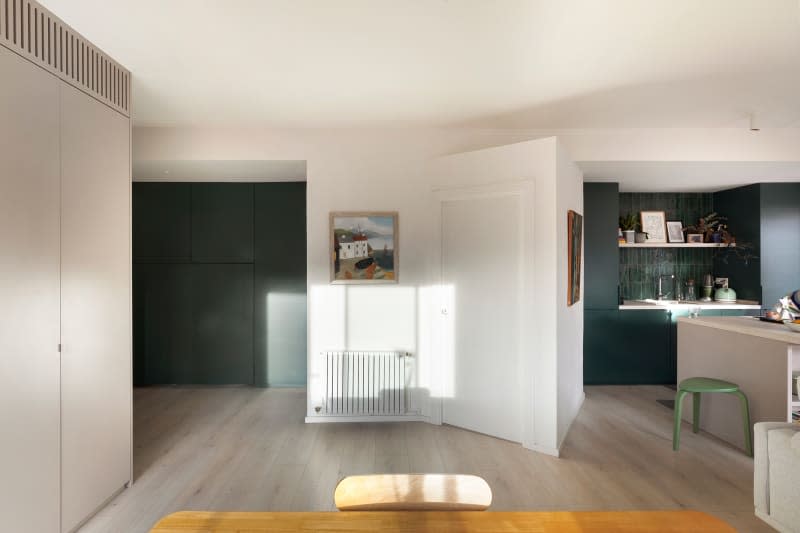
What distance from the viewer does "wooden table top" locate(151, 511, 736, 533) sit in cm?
100

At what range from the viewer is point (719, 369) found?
380 cm

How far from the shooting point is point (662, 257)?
238 inches

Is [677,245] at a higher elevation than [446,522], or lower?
higher

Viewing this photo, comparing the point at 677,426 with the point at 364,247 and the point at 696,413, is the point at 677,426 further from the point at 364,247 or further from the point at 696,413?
the point at 364,247

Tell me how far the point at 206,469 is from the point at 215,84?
287 cm

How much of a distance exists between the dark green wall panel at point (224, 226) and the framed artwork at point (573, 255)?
12.2ft

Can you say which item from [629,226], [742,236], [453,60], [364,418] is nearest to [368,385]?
[364,418]

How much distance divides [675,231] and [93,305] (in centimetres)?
651

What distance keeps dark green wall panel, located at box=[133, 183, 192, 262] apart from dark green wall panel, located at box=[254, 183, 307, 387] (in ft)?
2.88

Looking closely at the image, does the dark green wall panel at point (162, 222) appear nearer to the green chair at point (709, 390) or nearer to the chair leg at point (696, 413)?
the green chair at point (709, 390)

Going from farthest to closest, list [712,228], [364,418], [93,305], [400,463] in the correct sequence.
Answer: [712,228]
[364,418]
[400,463]
[93,305]

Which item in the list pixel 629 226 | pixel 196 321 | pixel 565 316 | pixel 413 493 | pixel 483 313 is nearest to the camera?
pixel 413 493

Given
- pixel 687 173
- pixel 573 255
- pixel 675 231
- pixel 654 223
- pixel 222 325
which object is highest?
pixel 687 173

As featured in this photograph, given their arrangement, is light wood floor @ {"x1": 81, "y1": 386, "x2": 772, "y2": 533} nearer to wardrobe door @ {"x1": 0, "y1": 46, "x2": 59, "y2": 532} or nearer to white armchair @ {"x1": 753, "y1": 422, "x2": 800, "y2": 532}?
white armchair @ {"x1": 753, "y1": 422, "x2": 800, "y2": 532}
